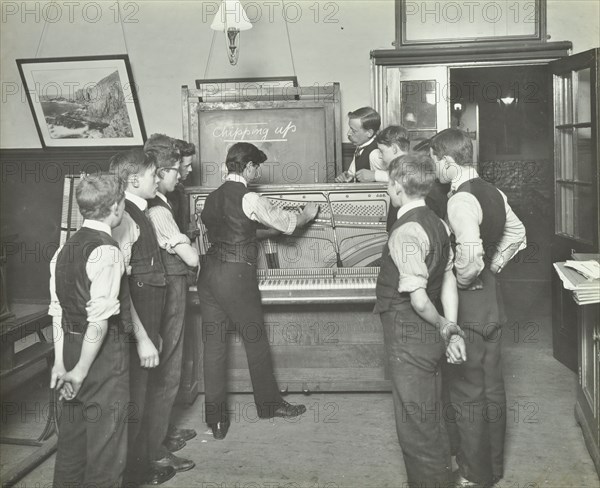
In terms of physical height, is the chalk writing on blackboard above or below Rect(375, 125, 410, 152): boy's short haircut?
above

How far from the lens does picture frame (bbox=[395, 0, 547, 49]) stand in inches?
205

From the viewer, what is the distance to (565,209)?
4895 mm

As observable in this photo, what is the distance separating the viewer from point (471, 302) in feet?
9.25

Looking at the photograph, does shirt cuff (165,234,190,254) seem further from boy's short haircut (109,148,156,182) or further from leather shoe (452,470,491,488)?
leather shoe (452,470,491,488)

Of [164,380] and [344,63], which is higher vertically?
[344,63]

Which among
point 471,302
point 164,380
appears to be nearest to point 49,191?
point 164,380

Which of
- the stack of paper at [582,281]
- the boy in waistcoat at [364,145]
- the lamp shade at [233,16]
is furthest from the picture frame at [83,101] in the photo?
the stack of paper at [582,281]

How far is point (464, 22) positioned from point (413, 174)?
333 cm

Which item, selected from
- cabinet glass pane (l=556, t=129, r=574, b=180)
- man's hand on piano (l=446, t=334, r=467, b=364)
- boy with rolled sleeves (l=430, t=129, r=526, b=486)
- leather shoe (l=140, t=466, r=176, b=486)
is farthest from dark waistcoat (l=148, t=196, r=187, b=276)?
cabinet glass pane (l=556, t=129, r=574, b=180)

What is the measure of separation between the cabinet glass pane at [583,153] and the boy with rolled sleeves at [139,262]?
10.3ft

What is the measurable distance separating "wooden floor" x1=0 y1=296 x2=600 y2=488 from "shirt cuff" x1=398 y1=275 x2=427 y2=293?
1152 millimetres

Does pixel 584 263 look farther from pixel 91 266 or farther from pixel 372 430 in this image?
pixel 91 266

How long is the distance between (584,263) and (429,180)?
93 cm

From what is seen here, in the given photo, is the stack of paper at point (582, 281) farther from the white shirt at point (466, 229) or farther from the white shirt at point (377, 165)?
the white shirt at point (377, 165)
